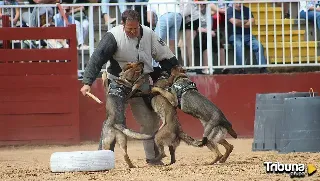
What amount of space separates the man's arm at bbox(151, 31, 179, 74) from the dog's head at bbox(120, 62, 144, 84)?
11.9 inches

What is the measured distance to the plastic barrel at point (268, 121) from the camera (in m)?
13.0

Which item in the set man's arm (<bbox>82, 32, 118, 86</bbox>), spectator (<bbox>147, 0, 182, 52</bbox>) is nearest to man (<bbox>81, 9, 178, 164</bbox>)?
man's arm (<bbox>82, 32, 118, 86</bbox>)

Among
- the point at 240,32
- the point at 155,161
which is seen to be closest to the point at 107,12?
the point at 240,32

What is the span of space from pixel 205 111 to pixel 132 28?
4.06 ft

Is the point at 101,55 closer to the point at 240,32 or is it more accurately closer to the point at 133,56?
the point at 133,56

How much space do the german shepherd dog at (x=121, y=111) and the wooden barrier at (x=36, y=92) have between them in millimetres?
3919

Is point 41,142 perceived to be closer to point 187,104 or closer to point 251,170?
point 187,104

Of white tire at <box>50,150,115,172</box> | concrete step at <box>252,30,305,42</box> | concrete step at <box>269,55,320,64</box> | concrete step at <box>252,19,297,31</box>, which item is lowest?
white tire at <box>50,150,115,172</box>

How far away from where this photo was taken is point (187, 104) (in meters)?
11.1

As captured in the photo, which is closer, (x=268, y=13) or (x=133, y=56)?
(x=133, y=56)

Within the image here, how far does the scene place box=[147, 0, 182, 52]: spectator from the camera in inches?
590

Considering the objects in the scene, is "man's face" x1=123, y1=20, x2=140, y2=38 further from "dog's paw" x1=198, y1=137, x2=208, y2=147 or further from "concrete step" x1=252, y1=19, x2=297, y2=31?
"concrete step" x1=252, y1=19, x2=297, y2=31

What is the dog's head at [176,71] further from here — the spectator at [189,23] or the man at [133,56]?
the spectator at [189,23]

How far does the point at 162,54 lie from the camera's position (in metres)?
11.1
